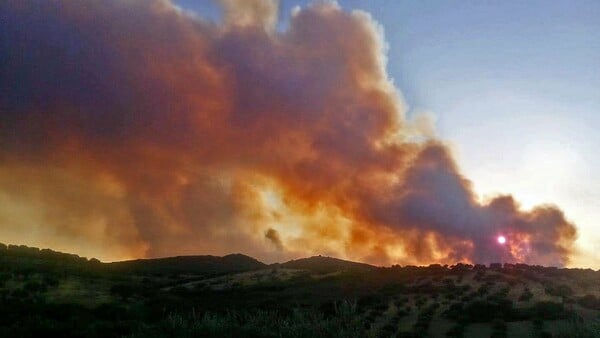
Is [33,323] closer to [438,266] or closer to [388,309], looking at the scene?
[388,309]

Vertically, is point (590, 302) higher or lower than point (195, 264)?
lower

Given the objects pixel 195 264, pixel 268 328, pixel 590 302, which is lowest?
pixel 268 328

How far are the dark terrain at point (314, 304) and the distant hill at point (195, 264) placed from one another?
42497 millimetres

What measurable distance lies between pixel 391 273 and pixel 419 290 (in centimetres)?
1898

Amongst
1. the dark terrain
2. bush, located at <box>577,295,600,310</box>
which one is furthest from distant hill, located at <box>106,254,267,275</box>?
bush, located at <box>577,295,600,310</box>

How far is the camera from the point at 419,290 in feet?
201

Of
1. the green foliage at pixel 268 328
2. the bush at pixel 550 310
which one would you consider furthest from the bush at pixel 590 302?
the green foliage at pixel 268 328

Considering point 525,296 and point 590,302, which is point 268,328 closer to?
point 590,302

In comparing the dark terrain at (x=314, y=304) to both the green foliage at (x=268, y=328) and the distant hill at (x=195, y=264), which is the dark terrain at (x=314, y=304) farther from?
the distant hill at (x=195, y=264)

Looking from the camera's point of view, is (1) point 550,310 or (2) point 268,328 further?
(1) point 550,310

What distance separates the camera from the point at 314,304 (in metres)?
55.8

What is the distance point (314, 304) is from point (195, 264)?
3747 inches

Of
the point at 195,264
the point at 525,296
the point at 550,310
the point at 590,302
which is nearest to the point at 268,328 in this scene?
the point at 550,310

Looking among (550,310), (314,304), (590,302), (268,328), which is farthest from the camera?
(314,304)
